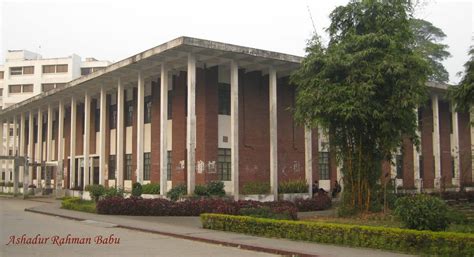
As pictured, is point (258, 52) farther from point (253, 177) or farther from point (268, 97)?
point (253, 177)

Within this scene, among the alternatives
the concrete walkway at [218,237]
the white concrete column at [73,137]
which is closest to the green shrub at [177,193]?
the concrete walkway at [218,237]

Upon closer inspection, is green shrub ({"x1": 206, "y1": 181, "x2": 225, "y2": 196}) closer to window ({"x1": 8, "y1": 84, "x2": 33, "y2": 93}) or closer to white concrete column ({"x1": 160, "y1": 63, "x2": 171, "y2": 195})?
Result: white concrete column ({"x1": 160, "y1": 63, "x2": 171, "y2": 195})

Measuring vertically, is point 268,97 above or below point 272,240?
above

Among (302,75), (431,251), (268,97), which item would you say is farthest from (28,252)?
(268,97)

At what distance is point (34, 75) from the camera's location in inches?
2992

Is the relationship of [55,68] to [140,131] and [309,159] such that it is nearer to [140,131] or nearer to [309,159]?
[140,131]

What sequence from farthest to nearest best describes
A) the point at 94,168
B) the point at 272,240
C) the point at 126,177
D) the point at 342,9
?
1. the point at 94,168
2. the point at 126,177
3. the point at 342,9
4. the point at 272,240

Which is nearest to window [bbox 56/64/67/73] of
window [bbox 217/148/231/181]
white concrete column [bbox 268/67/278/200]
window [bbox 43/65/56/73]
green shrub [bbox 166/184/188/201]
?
window [bbox 43/65/56/73]

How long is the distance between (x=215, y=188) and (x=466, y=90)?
1165cm

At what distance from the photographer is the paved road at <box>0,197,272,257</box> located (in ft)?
37.1

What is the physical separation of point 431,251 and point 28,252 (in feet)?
28.3

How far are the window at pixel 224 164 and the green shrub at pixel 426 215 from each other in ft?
50.4

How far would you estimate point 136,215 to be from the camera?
21422mm

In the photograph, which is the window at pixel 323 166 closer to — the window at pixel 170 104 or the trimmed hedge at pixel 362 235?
the window at pixel 170 104
